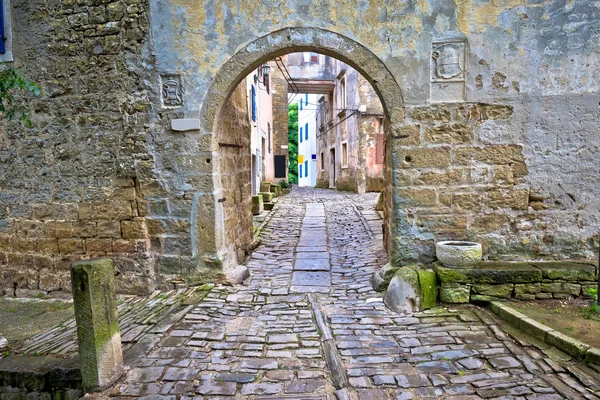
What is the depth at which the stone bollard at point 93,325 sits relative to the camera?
2.67 meters

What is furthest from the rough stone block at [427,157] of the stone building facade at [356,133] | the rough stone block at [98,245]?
the stone building facade at [356,133]

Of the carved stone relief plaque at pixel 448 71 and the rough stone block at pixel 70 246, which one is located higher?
the carved stone relief plaque at pixel 448 71

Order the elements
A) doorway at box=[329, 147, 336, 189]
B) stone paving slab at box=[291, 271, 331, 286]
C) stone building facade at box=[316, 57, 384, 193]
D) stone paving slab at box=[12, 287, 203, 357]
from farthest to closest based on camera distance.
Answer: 1. doorway at box=[329, 147, 336, 189]
2. stone building facade at box=[316, 57, 384, 193]
3. stone paving slab at box=[291, 271, 331, 286]
4. stone paving slab at box=[12, 287, 203, 357]

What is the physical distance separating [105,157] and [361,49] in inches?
119

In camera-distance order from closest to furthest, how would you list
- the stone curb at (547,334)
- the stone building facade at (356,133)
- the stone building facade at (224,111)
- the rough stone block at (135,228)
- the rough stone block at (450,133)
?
the stone curb at (547,334), the stone building facade at (224,111), the rough stone block at (450,133), the rough stone block at (135,228), the stone building facade at (356,133)

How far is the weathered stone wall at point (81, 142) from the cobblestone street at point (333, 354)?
4.70 ft

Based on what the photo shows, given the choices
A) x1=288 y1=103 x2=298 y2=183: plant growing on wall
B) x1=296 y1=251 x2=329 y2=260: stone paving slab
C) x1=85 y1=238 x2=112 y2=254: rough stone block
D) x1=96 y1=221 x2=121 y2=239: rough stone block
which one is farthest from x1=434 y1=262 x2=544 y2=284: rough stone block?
x1=288 y1=103 x2=298 y2=183: plant growing on wall

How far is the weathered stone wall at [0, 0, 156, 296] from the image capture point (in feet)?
14.4

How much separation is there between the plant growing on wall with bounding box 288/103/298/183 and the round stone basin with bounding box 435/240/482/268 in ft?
99.9

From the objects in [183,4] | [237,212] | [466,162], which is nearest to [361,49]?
[466,162]

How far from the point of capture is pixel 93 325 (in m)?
2.67

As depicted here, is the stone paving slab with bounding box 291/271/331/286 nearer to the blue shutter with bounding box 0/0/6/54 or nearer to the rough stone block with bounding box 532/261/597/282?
the rough stone block with bounding box 532/261/597/282

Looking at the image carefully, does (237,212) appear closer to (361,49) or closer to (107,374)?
(361,49)

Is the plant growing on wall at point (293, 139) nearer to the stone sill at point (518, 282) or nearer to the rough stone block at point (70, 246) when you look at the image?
the rough stone block at point (70, 246)
